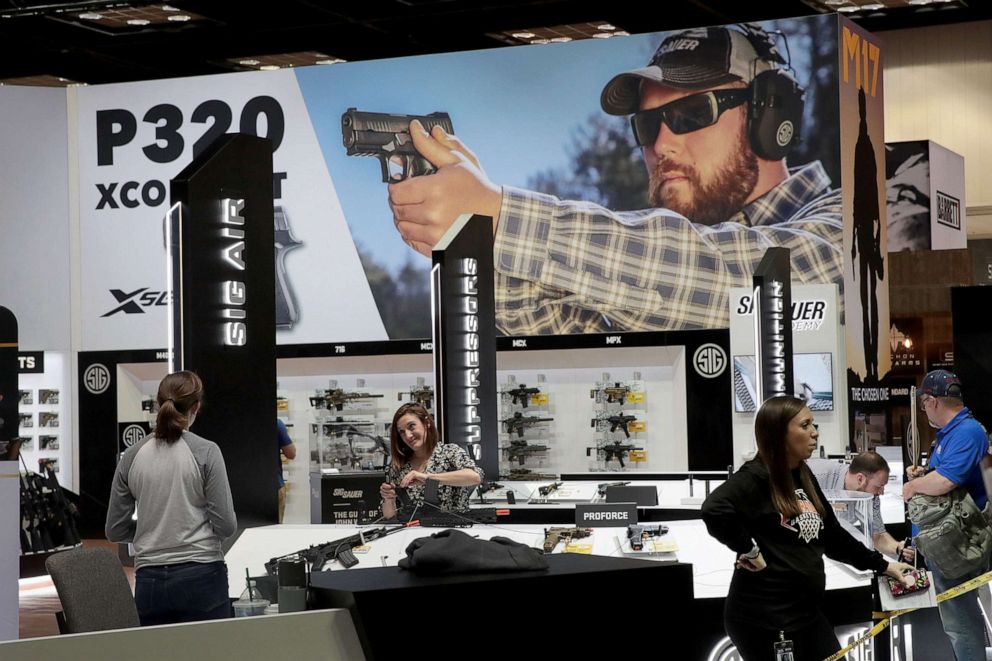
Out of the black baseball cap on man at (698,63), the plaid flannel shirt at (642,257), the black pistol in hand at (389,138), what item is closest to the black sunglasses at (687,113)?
the black baseball cap on man at (698,63)

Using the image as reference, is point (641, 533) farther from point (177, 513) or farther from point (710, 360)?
point (710, 360)

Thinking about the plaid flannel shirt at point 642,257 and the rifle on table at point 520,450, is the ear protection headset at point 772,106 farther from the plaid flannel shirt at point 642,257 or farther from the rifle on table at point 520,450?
the rifle on table at point 520,450

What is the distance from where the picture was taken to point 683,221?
39.8ft

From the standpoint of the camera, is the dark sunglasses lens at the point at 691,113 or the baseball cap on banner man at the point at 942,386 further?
the dark sunglasses lens at the point at 691,113

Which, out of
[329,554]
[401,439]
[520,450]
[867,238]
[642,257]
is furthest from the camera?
[867,238]

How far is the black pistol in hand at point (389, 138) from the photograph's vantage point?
12844mm

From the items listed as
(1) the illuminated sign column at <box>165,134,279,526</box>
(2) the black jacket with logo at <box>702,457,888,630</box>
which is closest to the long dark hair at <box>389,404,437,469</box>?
(1) the illuminated sign column at <box>165,134,279,526</box>

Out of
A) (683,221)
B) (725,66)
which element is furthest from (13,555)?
(725,66)

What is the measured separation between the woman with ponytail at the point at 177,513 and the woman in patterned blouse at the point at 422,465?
180 cm

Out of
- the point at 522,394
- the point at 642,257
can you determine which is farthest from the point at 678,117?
the point at 522,394

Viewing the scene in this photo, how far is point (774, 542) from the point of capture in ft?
12.2

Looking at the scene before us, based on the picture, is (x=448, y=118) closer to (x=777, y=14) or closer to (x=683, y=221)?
(x=683, y=221)

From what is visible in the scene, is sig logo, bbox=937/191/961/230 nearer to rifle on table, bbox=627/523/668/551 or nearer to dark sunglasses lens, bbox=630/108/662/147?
dark sunglasses lens, bbox=630/108/662/147

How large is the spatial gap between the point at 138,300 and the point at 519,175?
4.28 metres
